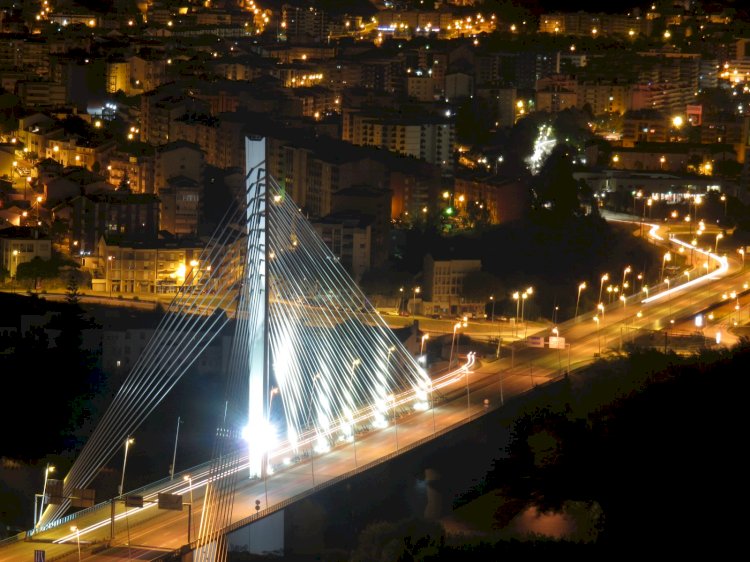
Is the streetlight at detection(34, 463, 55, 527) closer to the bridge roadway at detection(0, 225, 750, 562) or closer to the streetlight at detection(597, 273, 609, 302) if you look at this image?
the bridge roadway at detection(0, 225, 750, 562)

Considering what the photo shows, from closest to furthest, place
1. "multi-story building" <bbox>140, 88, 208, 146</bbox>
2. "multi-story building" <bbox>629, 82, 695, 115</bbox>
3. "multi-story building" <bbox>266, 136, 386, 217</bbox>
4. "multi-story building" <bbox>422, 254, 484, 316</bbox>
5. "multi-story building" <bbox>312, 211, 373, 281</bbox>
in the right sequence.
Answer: "multi-story building" <bbox>422, 254, 484, 316</bbox> < "multi-story building" <bbox>312, 211, 373, 281</bbox> < "multi-story building" <bbox>266, 136, 386, 217</bbox> < "multi-story building" <bbox>140, 88, 208, 146</bbox> < "multi-story building" <bbox>629, 82, 695, 115</bbox>

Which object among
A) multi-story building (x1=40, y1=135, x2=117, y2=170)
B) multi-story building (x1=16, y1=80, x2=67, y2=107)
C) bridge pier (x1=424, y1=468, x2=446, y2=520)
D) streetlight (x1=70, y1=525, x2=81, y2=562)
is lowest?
bridge pier (x1=424, y1=468, x2=446, y2=520)

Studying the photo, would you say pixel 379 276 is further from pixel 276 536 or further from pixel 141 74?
pixel 141 74

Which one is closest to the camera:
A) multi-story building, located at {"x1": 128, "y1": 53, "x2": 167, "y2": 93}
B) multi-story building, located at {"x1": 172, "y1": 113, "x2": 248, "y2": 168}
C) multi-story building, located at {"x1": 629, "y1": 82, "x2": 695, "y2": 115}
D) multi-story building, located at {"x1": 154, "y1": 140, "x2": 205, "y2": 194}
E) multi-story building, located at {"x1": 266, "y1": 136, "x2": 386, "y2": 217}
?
multi-story building, located at {"x1": 266, "y1": 136, "x2": 386, "y2": 217}

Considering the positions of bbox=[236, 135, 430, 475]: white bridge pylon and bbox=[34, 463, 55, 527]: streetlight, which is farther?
bbox=[236, 135, 430, 475]: white bridge pylon

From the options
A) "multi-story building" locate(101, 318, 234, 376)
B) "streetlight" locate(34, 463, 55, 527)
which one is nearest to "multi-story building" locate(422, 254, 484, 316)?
"multi-story building" locate(101, 318, 234, 376)

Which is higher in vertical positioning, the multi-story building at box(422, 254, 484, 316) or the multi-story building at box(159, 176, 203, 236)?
the multi-story building at box(159, 176, 203, 236)

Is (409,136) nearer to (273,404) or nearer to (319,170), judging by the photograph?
(319,170)
